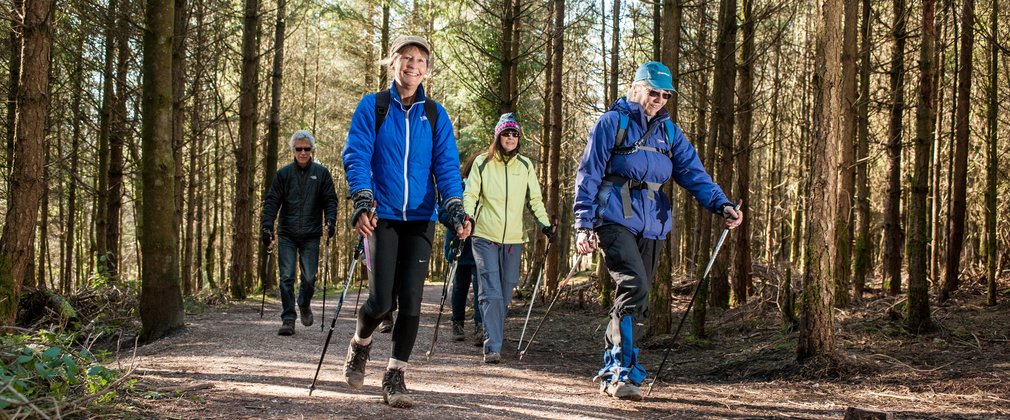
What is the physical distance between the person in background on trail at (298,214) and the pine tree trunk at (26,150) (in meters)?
2.30

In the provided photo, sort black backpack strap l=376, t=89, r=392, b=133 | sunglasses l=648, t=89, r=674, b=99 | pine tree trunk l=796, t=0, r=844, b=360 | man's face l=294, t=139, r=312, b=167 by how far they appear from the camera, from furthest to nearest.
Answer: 1. man's face l=294, t=139, r=312, b=167
2. pine tree trunk l=796, t=0, r=844, b=360
3. sunglasses l=648, t=89, r=674, b=99
4. black backpack strap l=376, t=89, r=392, b=133

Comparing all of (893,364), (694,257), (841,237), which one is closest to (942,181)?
(694,257)

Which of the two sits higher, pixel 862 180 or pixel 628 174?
pixel 862 180

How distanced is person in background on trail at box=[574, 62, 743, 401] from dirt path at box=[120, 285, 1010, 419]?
0.46m

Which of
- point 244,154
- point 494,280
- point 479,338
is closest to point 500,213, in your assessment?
point 494,280

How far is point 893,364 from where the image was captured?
686cm

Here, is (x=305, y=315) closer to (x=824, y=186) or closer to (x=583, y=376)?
(x=583, y=376)

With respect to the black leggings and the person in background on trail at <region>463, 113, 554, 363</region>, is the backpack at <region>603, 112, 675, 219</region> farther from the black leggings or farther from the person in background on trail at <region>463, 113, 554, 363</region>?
the person in background on trail at <region>463, 113, 554, 363</region>

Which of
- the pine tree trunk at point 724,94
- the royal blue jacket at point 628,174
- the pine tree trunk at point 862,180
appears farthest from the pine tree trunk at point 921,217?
the royal blue jacket at point 628,174

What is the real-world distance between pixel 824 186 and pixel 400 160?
371cm

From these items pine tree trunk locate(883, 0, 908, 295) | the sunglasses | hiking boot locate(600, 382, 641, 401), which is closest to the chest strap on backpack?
the sunglasses

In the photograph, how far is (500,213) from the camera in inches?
309

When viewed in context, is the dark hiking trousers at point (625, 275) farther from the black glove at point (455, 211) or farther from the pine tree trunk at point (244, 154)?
the pine tree trunk at point (244, 154)

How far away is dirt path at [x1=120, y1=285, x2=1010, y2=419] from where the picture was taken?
16.0 ft
